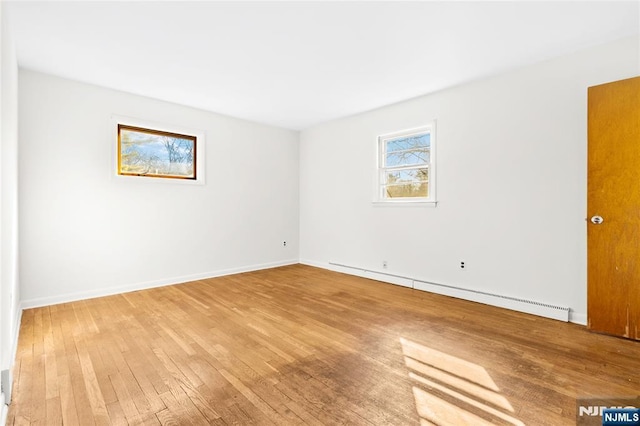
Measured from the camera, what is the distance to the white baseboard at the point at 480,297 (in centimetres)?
302

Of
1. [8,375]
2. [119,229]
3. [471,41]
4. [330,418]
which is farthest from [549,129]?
[119,229]

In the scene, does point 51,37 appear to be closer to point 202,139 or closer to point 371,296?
point 202,139

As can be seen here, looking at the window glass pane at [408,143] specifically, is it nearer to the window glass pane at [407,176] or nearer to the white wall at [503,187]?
the white wall at [503,187]

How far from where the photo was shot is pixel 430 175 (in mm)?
4156

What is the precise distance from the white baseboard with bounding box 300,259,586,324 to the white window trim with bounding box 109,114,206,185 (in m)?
2.90

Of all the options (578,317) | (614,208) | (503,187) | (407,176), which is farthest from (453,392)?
(407,176)

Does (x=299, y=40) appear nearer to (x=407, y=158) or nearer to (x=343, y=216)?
(x=407, y=158)

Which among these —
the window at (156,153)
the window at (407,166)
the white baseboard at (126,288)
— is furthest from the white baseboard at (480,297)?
the window at (156,153)

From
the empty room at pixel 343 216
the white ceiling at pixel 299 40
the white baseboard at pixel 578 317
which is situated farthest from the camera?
the white baseboard at pixel 578 317

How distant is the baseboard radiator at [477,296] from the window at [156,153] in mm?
3217

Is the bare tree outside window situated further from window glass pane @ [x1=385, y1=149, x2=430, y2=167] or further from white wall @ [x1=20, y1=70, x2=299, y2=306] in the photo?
white wall @ [x1=20, y1=70, x2=299, y2=306]

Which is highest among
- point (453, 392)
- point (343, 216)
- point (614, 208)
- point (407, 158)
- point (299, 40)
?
point (299, 40)

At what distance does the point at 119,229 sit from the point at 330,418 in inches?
147

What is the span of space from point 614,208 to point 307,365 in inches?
116
